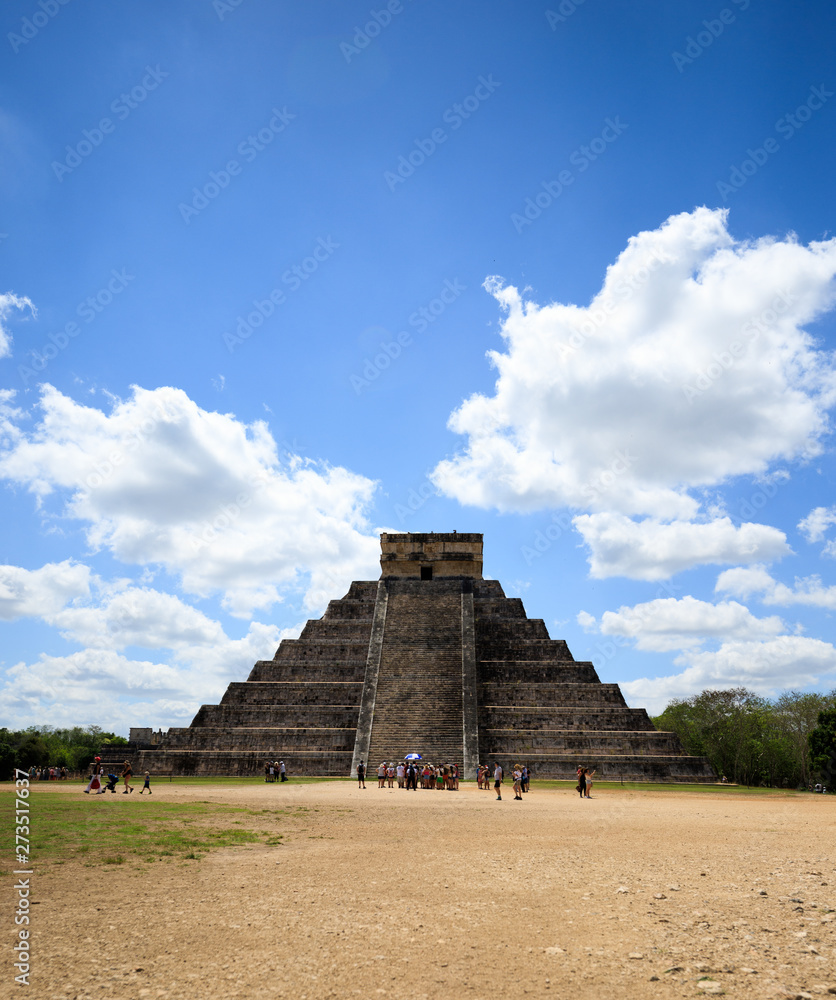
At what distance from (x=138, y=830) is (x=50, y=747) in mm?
54028

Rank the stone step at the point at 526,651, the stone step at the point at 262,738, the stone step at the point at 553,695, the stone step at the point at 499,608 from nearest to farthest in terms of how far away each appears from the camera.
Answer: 1. the stone step at the point at 262,738
2. the stone step at the point at 553,695
3. the stone step at the point at 526,651
4. the stone step at the point at 499,608

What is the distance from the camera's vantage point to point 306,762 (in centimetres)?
2433

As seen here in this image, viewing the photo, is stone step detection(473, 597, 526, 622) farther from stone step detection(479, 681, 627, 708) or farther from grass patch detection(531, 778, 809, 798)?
grass patch detection(531, 778, 809, 798)

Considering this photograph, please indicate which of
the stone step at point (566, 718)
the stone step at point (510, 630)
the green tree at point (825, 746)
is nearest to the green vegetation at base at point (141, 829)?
the stone step at point (566, 718)

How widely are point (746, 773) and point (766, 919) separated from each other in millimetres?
38565

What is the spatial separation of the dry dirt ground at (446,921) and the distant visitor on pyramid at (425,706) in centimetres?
1509

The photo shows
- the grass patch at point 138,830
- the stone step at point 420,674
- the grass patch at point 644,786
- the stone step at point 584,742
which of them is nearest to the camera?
the grass patch at point 138,830

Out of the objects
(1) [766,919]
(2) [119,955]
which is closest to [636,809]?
(1) [766,919]

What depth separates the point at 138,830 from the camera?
9.54m

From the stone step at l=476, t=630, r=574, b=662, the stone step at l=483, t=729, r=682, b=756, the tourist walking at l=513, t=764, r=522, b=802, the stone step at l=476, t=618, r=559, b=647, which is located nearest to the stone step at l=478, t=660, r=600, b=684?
the stone step at l=476, t=630, r=574, b=662

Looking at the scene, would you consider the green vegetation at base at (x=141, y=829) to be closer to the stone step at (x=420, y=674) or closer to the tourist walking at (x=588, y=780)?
the tourist walking at (x=588, y=780)

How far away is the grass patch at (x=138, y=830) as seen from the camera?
773cm

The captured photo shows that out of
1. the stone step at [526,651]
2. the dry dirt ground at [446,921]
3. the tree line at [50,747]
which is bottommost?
the tree line at [50,747]

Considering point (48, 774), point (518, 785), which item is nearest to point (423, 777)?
point (518, 785)
